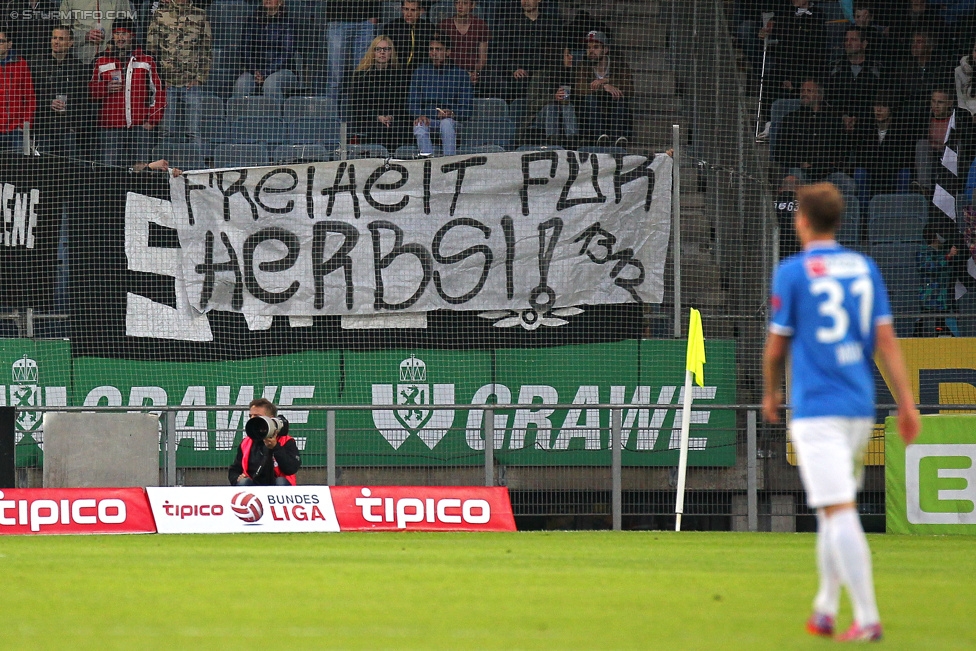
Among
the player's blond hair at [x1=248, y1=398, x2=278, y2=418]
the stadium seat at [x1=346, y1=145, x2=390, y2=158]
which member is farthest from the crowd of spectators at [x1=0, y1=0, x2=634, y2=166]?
the player's blond hair at [x1=248, y1=398, x2=278, y2=418]

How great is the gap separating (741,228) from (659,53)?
3044 millimetres

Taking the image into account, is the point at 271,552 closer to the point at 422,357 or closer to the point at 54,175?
the point at 422,357

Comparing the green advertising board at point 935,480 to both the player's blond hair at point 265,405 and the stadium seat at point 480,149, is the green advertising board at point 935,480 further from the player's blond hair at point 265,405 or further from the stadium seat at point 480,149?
the player's blond hair at point 265,405

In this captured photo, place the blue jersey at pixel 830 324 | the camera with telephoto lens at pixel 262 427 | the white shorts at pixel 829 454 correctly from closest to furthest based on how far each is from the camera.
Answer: the white shorts at pixel 829 454 < the blue jersey at pixel 830 324 < the camera with telephoto lens at pixel 262 427

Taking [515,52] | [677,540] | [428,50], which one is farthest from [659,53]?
[677,540]

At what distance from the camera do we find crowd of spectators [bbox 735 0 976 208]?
61.9 ft

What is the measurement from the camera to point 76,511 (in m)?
14.6

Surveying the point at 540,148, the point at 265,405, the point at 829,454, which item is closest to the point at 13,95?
the point at 265,405

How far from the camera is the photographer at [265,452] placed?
14914 mm

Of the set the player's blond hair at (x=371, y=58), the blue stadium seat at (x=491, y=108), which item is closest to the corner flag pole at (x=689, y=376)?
the blue stadium seat at (x=491, y=108)

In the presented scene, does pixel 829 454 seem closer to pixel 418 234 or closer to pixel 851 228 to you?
pixel 418 234

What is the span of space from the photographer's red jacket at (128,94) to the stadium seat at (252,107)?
913mm

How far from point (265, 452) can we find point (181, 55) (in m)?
6.88

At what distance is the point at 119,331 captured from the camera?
17.0m
